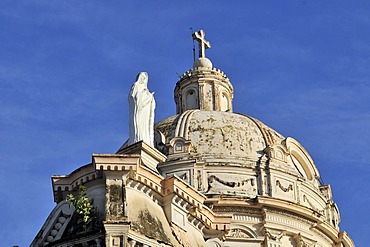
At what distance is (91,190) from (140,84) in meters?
6.01

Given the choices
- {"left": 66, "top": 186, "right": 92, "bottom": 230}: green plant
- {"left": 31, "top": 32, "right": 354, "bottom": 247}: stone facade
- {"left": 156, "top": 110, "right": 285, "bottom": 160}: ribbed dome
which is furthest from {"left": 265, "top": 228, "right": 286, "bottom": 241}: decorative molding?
{"left": 66, "top": 186, "right": 92, "bottom": 230}: green plant

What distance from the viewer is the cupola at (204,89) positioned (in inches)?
2110

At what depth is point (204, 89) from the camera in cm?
5397

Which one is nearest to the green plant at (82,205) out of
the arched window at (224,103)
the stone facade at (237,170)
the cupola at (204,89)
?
the stone facade at (237,170)

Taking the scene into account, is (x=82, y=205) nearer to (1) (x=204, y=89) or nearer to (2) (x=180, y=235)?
(2) (x=180, y=235)

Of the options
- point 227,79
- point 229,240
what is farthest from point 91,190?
point 227,79

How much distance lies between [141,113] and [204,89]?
22.8m

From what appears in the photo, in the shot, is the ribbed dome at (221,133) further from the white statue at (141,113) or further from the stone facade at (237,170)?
the white statue at (141,113)

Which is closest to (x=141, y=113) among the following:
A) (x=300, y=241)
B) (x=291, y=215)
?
(x=291, y=215)

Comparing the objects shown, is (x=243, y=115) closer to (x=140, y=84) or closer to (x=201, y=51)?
(x=201, y=51)

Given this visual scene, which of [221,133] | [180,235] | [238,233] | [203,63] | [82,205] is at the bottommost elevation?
[180,235]

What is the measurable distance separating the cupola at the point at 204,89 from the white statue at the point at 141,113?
21412 mm

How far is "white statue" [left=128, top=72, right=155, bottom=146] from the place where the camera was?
102ft

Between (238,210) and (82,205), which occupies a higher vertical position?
(238,210)
